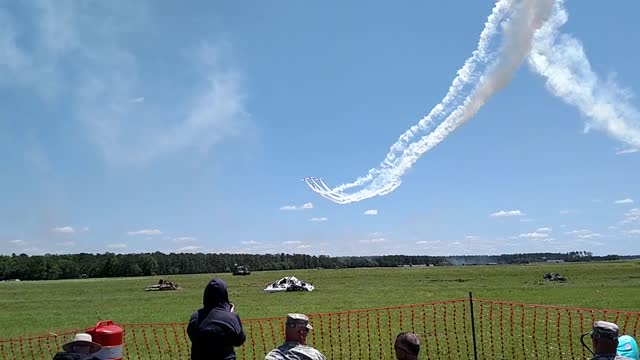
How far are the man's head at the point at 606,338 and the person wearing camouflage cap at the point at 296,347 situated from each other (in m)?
2.23

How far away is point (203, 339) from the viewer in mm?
5359

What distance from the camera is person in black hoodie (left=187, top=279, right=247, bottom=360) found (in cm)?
535

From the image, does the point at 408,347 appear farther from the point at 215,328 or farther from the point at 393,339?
the point at 393,339

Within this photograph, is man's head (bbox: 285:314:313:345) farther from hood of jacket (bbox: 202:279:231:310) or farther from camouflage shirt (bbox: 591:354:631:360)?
camouflage shirt (bbox: 591:354:631:360)

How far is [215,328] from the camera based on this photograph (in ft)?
17.5

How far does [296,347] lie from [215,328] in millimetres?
805

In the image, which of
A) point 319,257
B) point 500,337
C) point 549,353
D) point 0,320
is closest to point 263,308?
point 0,320

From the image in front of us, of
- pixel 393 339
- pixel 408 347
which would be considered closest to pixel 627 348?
pixel 408 347

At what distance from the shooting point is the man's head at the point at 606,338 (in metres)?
4.39

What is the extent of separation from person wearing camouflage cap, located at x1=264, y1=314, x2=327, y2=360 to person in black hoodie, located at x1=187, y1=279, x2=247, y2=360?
0.50m

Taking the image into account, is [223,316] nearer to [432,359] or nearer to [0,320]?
[432,359]

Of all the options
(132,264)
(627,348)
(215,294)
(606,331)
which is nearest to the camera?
(606,331)

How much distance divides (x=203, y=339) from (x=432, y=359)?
7.64m

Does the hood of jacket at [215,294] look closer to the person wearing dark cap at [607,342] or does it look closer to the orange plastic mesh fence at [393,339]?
the person wearing dark cap at [607,342]
